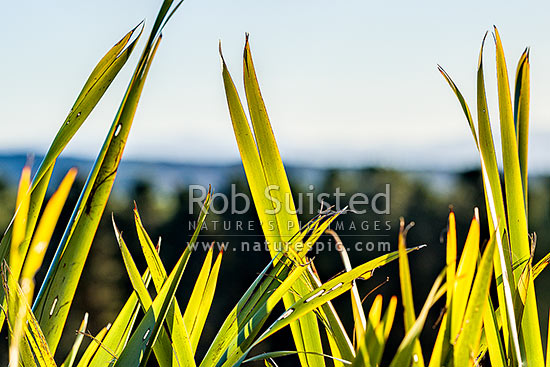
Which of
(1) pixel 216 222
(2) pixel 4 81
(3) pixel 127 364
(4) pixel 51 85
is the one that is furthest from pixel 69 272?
(1) pixel 216 222

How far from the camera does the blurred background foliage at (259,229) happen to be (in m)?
4.49

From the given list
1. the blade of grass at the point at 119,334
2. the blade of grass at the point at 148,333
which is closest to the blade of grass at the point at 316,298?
the blade of grass at the point at 148,333

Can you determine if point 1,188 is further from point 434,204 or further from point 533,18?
point 533,18

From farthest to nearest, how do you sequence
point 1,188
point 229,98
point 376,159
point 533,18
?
point 376,159
point 1,188
point 533,18
point 229,98

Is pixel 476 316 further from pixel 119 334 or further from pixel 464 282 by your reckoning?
→ pixel 119 334

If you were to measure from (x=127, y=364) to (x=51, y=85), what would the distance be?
1582 millimetres

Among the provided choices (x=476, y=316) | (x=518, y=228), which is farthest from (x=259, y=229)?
(x=476, y=316)

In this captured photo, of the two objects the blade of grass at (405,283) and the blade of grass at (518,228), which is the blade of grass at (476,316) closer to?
the blade of grass at (405,283)

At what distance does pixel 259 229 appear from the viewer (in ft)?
14.7

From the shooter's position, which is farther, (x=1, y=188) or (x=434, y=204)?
(x=434, y=204)

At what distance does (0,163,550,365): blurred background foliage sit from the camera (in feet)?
14.7

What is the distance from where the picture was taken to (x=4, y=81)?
1.03 metres

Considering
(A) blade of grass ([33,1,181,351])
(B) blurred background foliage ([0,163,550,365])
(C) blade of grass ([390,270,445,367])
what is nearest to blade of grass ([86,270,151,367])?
(A) blade of grass ([33,1,181,351])

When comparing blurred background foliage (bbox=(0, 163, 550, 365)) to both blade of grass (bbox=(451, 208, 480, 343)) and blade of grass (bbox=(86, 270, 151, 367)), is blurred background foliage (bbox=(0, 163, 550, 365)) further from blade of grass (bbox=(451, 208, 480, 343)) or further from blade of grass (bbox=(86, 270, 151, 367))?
blade of grass (bbox=(451, 208, 480, 343))
